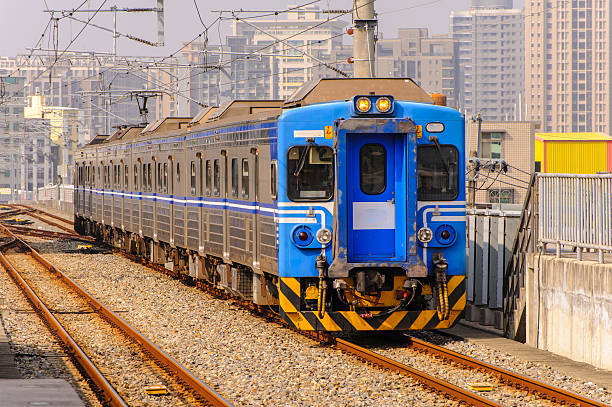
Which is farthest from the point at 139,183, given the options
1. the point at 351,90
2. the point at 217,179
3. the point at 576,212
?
the point at 576,212

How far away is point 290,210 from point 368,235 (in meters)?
0.99

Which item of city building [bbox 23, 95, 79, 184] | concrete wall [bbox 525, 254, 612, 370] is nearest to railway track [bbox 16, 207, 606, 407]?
concrete wall [bbox 525, 254, 612, 370]

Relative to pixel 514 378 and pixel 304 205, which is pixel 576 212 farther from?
pixel 304 205

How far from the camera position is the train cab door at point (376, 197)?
41.1 feet

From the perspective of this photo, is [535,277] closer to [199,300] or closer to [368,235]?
[368,235]

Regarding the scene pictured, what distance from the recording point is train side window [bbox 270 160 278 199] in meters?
12.9

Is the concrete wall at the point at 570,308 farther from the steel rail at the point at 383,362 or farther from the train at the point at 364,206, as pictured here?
the steel rail at the point at 383,362

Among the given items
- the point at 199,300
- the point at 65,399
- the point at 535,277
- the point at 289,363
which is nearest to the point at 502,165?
the point at 199,300

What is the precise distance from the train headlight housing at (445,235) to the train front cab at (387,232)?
0.5 inches

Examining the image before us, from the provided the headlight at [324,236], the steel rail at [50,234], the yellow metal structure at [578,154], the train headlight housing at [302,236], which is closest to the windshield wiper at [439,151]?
the headlight at [324,236]

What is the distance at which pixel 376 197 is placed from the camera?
Result: 12.6 metres

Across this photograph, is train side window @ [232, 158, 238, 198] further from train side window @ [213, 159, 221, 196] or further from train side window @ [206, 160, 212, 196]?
train side window @ [206, 160, 212, 196]

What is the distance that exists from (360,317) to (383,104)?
2.59 m

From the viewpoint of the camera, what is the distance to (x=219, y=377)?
10938 mm
